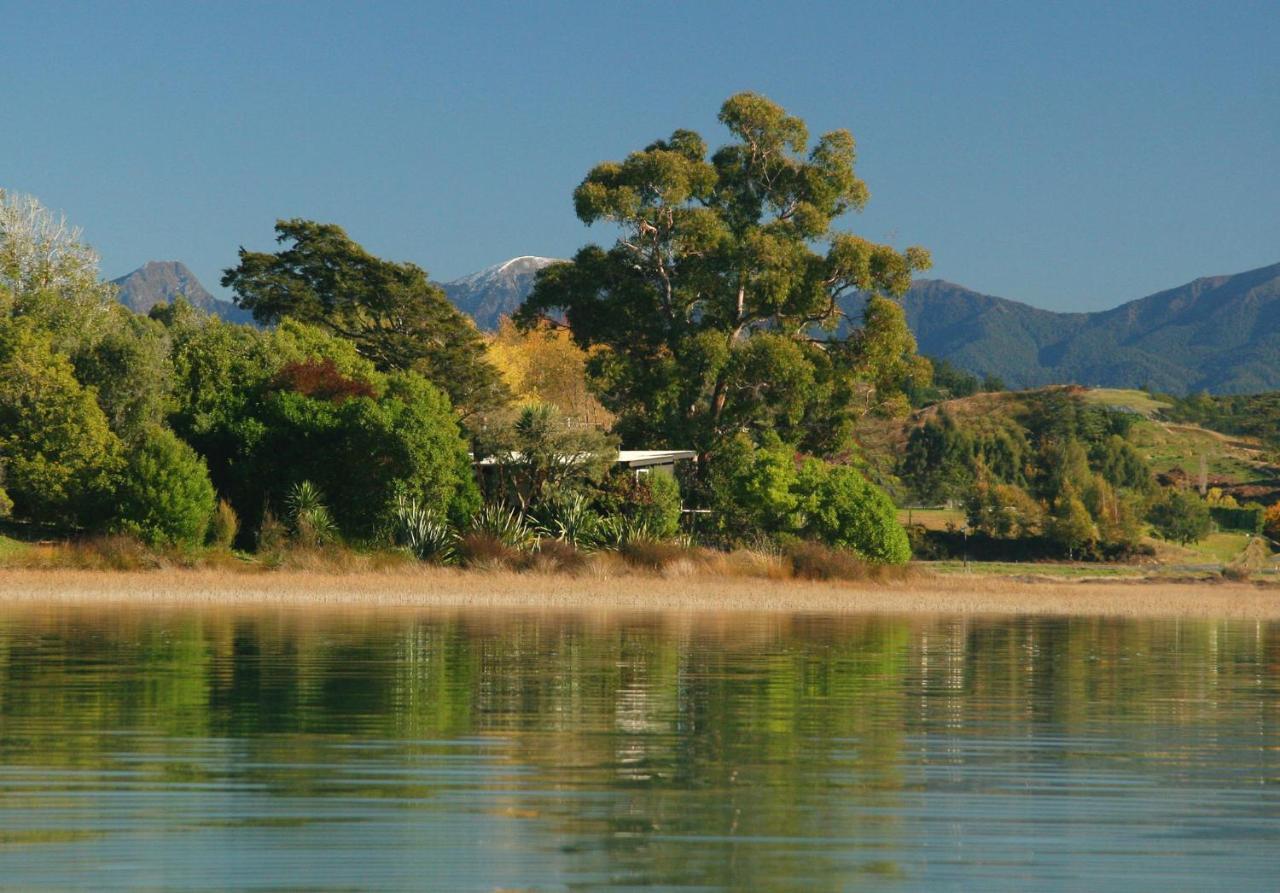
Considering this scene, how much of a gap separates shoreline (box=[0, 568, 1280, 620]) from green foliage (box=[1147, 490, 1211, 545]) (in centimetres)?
3236

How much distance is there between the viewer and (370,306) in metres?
68.6

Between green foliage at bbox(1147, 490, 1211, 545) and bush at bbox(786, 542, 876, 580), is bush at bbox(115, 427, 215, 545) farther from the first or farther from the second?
green foliage at bbox(1147, 490, 1211, 545)

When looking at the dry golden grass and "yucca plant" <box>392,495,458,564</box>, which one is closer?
the dry golden grass

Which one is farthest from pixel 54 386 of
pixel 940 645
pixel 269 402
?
pixel 940 645

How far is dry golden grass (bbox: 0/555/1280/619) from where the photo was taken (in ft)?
122

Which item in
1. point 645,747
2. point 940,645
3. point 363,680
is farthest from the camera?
point 940,645

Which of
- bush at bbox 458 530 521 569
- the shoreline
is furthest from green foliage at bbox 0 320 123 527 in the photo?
bush at bbox 458 530 521 569

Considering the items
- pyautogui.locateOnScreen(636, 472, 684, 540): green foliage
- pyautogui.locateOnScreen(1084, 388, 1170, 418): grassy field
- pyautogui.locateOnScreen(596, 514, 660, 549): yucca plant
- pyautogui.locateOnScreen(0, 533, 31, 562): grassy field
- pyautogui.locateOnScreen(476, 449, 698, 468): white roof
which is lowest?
pyautogui.locateOnScreen(0, 533, 31, 562): grassy field

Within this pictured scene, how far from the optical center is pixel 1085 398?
12431 centimetres

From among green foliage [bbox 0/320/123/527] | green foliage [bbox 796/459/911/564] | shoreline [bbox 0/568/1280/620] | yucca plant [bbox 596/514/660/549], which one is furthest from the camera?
green foliage [bbox 796/459/911/564]

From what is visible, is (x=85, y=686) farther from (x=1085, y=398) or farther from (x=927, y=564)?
(x=1085, y=398)

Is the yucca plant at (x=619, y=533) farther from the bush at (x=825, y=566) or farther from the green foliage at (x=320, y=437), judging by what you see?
the bush at (x=825, y=566)

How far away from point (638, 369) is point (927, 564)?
1207 cm

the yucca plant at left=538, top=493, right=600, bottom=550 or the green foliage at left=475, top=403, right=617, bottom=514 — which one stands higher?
the green foliage at left=475, top=403, right=617, bottom=514
